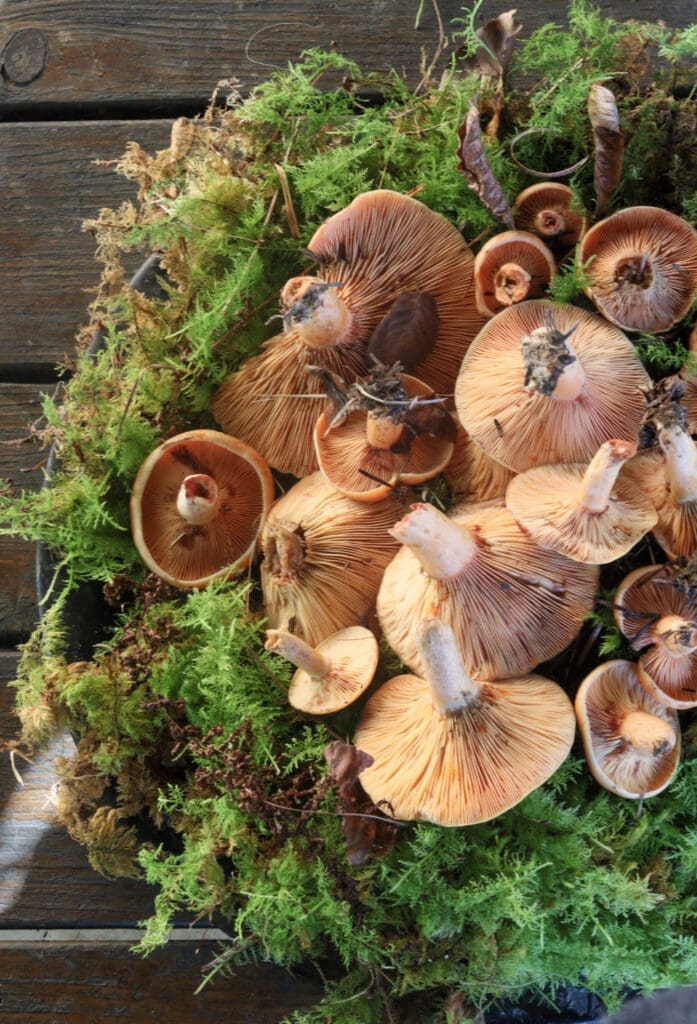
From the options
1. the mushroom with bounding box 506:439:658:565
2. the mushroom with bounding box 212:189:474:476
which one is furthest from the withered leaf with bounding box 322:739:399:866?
the mushroom with bounding box 212:189:474:476

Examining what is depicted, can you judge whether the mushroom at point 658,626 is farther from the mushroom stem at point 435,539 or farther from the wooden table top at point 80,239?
the wooden table top at point 80,239

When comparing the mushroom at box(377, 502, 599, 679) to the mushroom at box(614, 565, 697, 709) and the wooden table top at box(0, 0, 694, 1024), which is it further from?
the wooden table top at box(0, 0, 694, 1024)

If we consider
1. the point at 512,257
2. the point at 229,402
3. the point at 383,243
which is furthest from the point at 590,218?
the point at 229,402

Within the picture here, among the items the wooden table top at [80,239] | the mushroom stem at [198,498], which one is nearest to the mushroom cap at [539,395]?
the mushroom stem at [198,498]

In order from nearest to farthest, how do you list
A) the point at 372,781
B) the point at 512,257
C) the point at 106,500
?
the point at 372,781 → the point at 512,257 → the point at 106,500

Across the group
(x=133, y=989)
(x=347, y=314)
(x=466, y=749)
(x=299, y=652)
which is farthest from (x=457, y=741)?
(x=133, y=989)

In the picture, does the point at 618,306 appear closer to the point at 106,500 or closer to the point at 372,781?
the point at 372,781
